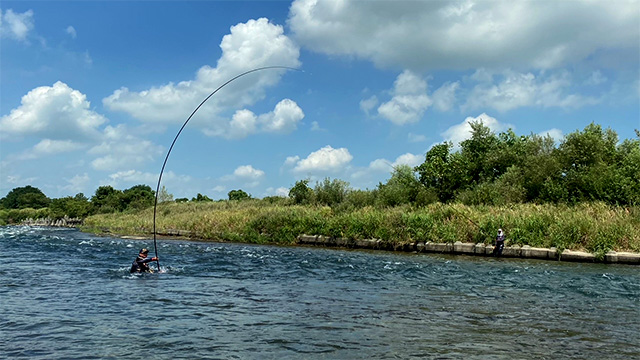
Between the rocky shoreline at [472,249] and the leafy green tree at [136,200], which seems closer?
the rocky shoreline at [472,249]

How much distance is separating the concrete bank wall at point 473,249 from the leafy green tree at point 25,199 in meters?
136

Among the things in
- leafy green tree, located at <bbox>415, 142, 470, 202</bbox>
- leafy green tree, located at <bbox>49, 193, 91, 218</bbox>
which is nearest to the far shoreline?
leafy green tree, located at <bbox>415, 142, 470, 202</bbox>

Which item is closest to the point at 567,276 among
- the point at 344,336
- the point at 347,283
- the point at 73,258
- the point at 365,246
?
the point at 347,283

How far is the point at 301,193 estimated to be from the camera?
60.8 m

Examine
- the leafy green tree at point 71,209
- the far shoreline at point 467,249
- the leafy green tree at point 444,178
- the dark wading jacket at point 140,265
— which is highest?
the leafy green tree at point 444,178

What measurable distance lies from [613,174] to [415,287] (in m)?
27.6

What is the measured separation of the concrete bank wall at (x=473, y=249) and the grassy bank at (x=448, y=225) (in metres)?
0.54

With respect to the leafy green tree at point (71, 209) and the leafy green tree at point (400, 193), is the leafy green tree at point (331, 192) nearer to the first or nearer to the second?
the leafy green tree at point (400, 193)

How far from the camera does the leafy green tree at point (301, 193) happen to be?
58.7m

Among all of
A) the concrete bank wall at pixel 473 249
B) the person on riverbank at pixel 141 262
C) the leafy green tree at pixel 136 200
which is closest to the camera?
the person on riverbank at pixel 141 262

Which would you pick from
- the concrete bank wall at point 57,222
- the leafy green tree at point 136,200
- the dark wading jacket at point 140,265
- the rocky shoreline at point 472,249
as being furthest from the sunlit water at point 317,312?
the concrete bank wall at point 57,222

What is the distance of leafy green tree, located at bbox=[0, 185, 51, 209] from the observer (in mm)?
151375

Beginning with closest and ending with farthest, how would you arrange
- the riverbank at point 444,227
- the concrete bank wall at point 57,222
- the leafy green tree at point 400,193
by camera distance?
the riverbank at point 444,227, the leafy green tree at point 400,193, the concrete bank wall at point 57,222

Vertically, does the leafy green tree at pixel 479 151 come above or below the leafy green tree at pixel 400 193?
above
